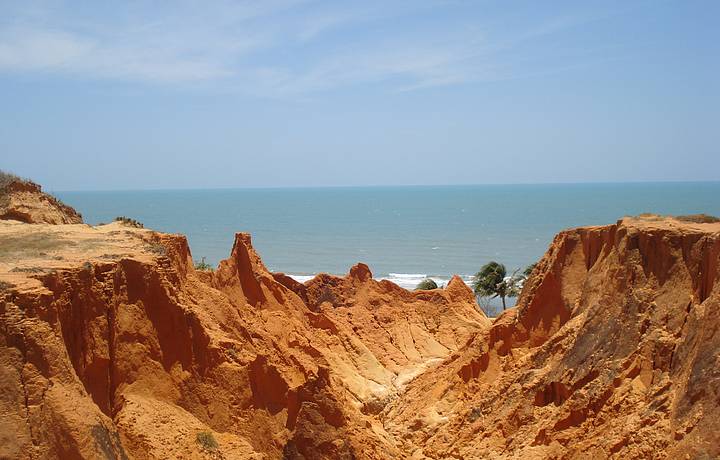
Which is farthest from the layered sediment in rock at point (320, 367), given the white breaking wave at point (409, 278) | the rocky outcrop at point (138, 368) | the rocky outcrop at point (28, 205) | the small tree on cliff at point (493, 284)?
the white breaking wave at point (409, 278)

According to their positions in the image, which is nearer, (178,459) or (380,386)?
(178,459)

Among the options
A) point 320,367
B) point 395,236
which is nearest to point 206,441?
point 320,367

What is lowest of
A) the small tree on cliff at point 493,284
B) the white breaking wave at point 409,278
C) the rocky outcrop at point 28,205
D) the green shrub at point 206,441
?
the white breaking wave at point 409,278

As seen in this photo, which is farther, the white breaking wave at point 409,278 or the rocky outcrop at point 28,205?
the white breaking wave at point 409,278

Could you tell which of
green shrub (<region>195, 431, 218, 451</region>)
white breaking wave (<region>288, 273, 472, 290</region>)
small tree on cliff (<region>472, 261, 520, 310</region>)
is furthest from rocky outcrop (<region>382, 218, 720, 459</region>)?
white breaking wave (<region>288, 273, 472, 290</region>)

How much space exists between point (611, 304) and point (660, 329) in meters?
2.12

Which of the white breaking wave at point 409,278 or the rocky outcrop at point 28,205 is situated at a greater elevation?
the rocky outcrop at point 28,205

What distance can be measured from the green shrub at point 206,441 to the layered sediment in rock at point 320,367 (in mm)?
50

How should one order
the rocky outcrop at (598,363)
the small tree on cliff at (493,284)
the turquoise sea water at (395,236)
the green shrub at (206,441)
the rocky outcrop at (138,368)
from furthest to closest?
the turquoise sea water at (395,236)
the small tree on cliff at (493,284)
the green shrub at (206,441)
the rocky outcrop at (598,363)
the rocky outcrop at (138,368)

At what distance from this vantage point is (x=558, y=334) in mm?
23469

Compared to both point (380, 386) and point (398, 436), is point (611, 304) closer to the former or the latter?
point (398, 436)

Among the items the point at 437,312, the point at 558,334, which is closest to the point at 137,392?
the point at 558,334

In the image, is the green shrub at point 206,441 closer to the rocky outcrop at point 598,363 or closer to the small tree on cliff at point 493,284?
the rocky outcrop at point 598,363

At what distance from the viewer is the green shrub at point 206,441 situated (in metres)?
17.6
